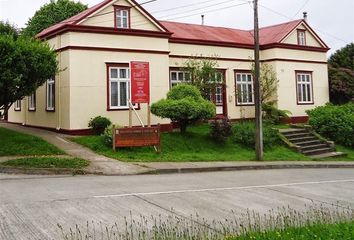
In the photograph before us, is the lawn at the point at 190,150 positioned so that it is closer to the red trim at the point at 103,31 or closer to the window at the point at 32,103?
the red trim at the point at 103,31

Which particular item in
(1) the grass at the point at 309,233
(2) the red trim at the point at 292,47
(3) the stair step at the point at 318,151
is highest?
(2) the red trim at the point at 292,47

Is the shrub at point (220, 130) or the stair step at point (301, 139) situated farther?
the stair step at point (301, 139)

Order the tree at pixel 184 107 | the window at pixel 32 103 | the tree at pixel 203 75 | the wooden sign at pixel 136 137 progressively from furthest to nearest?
1. the window at pixel 32 103
2. the tree at pixel 203 75
3. the tree at pixel 184 107
4. the wooden sign at pixel 136 137

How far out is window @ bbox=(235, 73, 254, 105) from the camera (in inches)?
1059

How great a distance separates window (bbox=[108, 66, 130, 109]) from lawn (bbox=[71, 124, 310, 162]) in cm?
242

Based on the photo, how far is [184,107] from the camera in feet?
62.9

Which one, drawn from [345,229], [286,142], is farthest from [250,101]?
[345,229]

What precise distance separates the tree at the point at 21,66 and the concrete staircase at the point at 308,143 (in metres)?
13.0

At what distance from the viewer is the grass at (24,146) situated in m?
16.2

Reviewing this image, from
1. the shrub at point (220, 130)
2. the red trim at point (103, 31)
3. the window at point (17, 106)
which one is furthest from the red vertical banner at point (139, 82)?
the window at point (17, 106)

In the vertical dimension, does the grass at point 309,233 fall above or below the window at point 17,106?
below

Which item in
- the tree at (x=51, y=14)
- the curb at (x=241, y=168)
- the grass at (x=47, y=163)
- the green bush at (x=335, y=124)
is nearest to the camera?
the grass at (x=47, y=163)

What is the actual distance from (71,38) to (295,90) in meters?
15.6

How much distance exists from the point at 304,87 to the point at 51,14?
22665 millimetres
